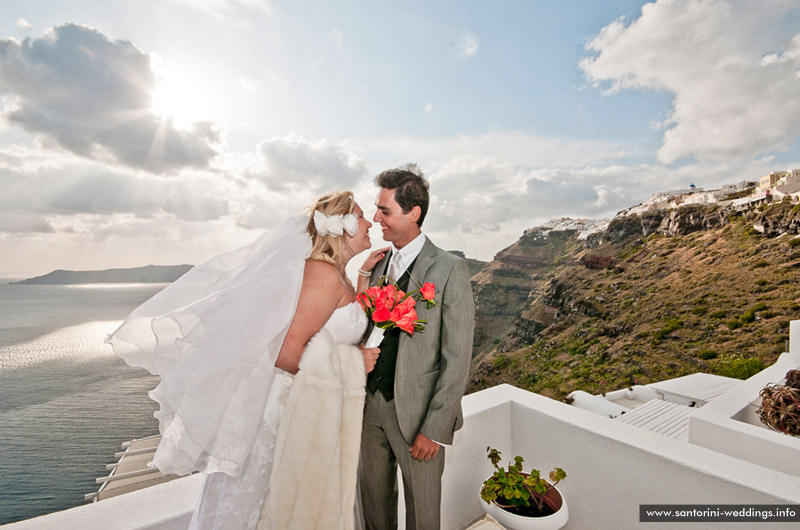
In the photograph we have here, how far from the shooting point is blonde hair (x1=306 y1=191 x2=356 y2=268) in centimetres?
125

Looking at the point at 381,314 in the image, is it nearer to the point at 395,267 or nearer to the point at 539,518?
the point at 395,267

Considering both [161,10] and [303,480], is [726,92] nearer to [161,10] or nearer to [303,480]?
[161,10]

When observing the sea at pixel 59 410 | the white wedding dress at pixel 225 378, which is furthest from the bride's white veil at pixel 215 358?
the sea at pixel 59 410

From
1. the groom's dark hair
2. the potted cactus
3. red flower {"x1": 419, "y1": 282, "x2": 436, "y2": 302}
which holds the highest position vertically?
the groom's dark hair

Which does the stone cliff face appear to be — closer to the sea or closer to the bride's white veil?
the sea

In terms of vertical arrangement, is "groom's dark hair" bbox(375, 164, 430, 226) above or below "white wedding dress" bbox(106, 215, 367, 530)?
above

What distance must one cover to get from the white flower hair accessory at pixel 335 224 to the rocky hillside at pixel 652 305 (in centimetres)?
1974

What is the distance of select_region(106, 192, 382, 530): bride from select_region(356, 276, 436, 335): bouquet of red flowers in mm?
114

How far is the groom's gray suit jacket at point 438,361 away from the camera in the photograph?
1314mm

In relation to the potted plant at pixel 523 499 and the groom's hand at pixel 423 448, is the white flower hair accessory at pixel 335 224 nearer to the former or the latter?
the groom's hand at pixel 423 448

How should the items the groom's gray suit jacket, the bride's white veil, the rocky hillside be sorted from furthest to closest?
the rocky hillside < the groom's gray suit jacket < the bride's white veil

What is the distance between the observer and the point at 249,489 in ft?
3.67

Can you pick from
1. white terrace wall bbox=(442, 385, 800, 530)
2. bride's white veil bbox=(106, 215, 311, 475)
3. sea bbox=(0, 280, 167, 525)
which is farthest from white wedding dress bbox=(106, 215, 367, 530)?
sea bbox=(0, 280, 167, 525)

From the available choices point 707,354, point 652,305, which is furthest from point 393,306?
point 652,305
